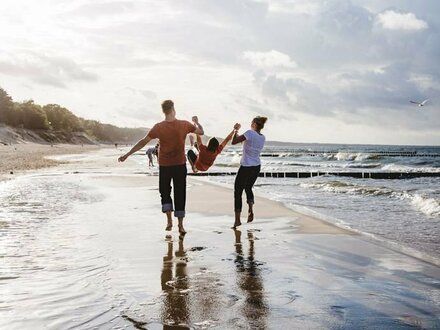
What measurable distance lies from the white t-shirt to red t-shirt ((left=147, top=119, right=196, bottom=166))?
1396 millimetres

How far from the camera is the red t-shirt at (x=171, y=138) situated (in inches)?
308

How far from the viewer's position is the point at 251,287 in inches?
183

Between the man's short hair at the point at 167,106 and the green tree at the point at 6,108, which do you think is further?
the green tree at the point at 6,108

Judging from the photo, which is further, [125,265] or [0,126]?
[0,126]

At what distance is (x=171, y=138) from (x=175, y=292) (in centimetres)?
367

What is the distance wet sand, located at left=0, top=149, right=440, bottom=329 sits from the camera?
3.79m

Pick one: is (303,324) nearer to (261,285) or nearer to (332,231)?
(261,285)

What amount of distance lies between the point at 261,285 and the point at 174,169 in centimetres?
353

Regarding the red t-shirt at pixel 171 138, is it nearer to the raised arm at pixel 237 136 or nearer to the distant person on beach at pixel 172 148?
the distant person on beach at pixel 172 148

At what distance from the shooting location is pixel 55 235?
7.52 meters

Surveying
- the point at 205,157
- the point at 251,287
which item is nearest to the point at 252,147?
the point at 205,157

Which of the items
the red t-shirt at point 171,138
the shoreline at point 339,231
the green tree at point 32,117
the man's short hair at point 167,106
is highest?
the green tree at point 32,117

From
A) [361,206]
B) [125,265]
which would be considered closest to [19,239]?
[125,265]

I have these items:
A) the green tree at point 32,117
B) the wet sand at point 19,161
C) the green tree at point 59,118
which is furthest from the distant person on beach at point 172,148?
the green tree at point 59,118
